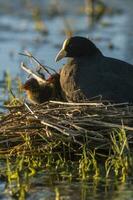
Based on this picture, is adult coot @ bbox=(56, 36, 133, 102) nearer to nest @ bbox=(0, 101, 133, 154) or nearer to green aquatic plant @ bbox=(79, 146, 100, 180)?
nest @ bbox=(0, 101, 133, 154)

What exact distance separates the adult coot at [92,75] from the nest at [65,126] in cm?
24

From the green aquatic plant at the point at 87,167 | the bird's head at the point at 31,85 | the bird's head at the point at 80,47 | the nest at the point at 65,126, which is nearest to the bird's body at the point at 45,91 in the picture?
the bird's head at the point at 31,85

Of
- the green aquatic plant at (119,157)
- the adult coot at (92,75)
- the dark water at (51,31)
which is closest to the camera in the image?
the green aquatic plant at (119,157)

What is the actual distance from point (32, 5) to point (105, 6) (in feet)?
4.67

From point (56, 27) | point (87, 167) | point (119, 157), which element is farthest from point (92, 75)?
point (56, 27)

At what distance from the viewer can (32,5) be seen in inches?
722

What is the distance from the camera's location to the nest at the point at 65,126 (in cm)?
792

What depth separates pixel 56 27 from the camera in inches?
665

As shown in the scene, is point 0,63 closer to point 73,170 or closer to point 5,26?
point 5,26

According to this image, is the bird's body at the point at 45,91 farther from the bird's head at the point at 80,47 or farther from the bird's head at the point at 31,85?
the bird's head at the point at 80,47

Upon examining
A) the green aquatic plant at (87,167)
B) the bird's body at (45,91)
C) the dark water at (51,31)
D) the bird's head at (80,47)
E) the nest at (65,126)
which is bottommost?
the green aquatic plant at (87,167)

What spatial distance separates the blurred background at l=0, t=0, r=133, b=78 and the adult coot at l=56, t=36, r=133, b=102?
314 centimetres

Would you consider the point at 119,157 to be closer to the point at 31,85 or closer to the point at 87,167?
the point at 87,167

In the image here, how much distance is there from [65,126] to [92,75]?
2.96ft
